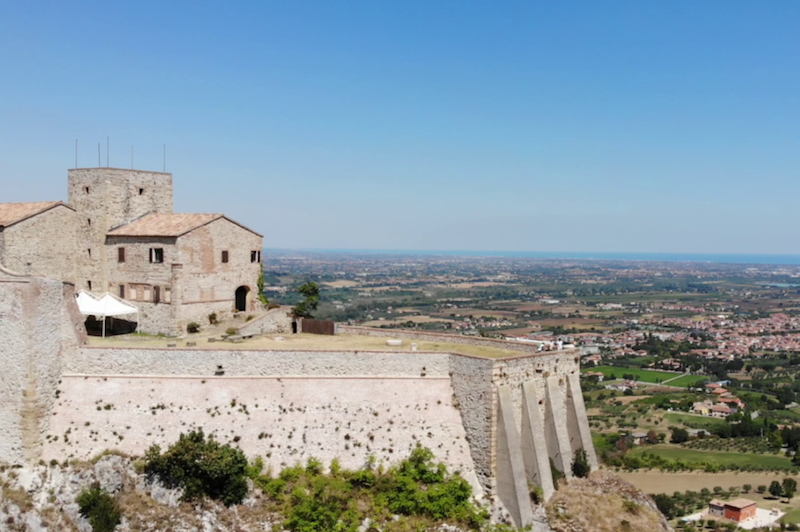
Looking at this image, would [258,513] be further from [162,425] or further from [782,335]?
[782,335]

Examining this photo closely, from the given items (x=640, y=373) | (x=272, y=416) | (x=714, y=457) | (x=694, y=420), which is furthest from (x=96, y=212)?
(x=640, y=373)

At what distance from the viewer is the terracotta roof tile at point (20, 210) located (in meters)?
32.4

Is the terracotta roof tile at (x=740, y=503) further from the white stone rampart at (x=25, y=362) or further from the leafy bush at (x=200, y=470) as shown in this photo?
the white stone rampart at (x=25, y=362)

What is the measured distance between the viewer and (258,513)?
25.5 metres

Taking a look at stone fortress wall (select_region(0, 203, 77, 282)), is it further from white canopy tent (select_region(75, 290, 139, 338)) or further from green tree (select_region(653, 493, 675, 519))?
green tree (select_region(653, 493, 675, 519))

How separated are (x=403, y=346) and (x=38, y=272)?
16.7 metres

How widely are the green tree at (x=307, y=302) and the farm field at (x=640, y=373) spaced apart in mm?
82565

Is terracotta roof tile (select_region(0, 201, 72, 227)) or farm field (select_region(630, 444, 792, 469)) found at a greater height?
terracotta roof tile (select_region(0, 201, 72, 227))

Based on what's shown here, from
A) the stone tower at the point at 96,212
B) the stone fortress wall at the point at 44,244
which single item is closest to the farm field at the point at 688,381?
the stone tower at the point at 96,212

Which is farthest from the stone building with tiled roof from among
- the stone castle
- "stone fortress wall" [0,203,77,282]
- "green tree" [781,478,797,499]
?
"green tree" [781,478,797,499]

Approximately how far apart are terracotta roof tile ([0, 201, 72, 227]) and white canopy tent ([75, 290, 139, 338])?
4086 millimetres

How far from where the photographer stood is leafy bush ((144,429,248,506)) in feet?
83.0

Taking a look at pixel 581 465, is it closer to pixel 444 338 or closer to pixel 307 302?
pixel 444 338

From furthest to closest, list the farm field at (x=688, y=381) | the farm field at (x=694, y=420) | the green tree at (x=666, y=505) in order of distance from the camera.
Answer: the farm field at (x=688, y=381) → the farm field at (x=694, y=420) → the green tree at (x=666, y=505)
